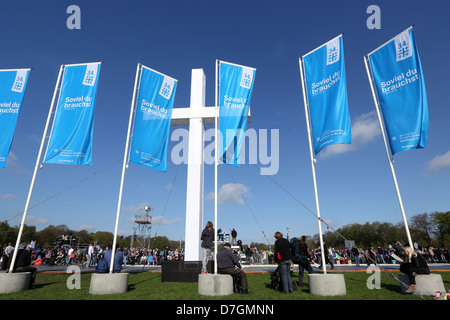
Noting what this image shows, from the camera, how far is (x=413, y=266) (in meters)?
7.43

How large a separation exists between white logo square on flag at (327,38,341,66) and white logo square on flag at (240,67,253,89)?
2.74 m

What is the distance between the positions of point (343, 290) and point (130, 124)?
28.1 ft

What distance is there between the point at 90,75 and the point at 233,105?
5443 mm

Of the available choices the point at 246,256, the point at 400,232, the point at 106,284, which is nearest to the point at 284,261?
the point at 106,284

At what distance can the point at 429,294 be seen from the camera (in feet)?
22.6

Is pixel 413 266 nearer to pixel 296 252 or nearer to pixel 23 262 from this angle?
pixel 296 252

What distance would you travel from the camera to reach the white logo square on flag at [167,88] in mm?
10212

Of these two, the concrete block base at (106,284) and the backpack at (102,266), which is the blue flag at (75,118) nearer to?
the backpack at (102,266)

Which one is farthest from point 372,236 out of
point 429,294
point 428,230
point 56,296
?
point 56,296

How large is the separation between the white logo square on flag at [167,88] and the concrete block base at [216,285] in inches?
267

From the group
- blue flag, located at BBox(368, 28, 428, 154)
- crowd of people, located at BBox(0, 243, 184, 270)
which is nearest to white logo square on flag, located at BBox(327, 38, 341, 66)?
blue flag, located at BBox(368, 28, 428, 154)

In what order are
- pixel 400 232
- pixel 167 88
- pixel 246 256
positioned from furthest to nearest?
pixel 400 232 → pixel 246 256 → pixel 167 88

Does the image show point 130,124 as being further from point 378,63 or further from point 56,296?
point 378,63

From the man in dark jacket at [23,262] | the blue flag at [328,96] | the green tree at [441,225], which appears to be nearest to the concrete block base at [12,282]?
the man in dark jacket at [23,262]
